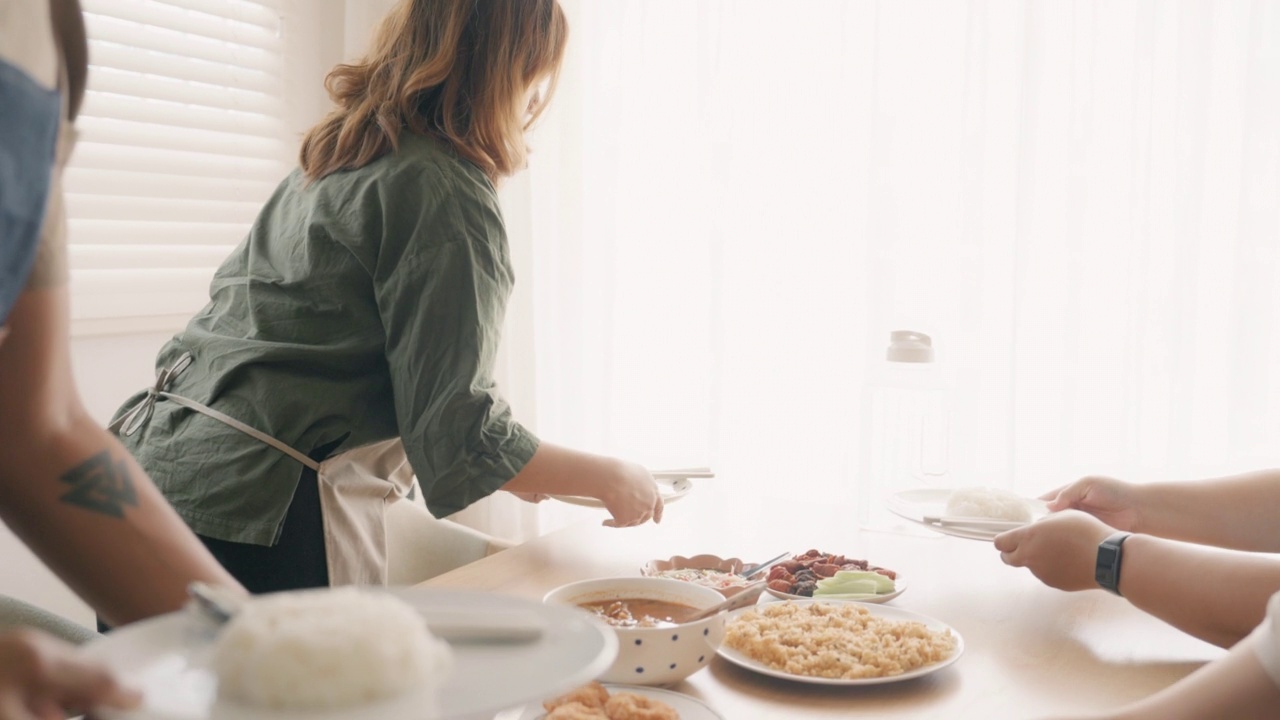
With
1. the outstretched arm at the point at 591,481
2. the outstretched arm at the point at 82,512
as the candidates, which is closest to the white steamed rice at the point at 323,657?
the outstretched arm at the point at 82,512

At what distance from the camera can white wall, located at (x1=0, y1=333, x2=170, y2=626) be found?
2.34 metres

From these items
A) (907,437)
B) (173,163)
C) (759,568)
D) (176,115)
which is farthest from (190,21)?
(759,568)

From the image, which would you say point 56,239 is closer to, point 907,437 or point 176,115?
point 907,437

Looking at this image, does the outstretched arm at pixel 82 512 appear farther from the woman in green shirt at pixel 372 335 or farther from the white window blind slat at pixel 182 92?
the white window blind slat at pixel 182 92

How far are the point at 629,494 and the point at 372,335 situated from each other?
0.40 m

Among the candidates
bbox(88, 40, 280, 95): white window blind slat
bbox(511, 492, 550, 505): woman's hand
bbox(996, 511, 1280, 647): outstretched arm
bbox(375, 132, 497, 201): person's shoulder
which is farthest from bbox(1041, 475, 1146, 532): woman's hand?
bbox(88, 40, 280, 95): white window blind slat

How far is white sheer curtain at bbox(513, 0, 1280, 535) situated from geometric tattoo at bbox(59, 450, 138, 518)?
3.63ft

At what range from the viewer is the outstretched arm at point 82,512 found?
2.42 ft

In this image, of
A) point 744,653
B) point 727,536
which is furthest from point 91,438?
point 727,536

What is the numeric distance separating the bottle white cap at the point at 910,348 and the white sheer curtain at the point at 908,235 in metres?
0.33

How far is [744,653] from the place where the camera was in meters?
1.02

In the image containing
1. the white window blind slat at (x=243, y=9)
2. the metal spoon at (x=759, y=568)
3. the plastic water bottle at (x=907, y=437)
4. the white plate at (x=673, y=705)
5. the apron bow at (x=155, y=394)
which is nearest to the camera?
the white plate at (x=673, y=705)

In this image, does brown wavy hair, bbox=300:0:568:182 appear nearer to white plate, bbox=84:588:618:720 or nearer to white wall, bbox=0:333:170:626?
white plate, bbox=84:588:618:720

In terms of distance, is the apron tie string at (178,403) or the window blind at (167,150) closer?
the apron tie string at (178,403)
